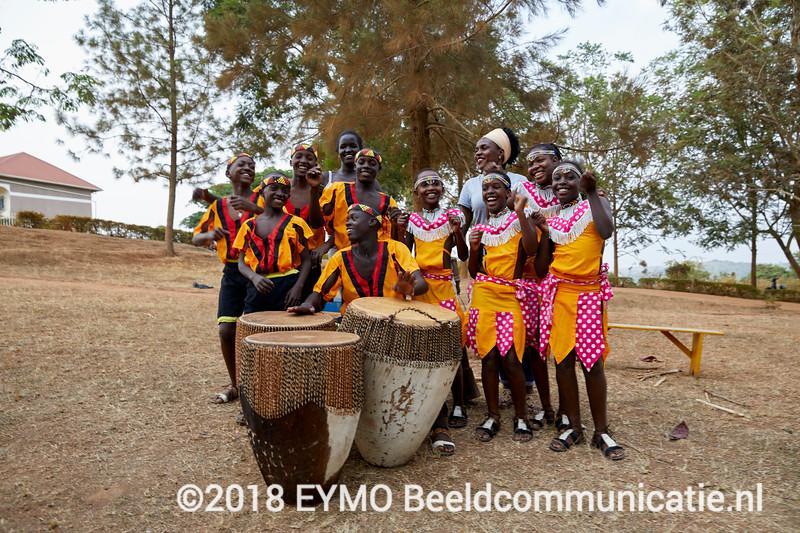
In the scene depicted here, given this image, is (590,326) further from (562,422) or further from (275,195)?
(275,195)

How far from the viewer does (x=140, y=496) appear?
2.70 metres

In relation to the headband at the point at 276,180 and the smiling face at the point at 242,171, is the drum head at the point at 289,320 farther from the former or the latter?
the smiling face at the point at 242,171

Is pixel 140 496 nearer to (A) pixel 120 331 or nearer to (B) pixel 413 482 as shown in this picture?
(B) pixel 413 482

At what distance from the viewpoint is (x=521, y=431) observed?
350 centimetres

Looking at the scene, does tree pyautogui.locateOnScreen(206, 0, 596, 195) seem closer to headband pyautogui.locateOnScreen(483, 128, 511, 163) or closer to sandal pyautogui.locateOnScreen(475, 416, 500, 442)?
headband pyautogui.locateOnScreen(483, 128, 511, 163)

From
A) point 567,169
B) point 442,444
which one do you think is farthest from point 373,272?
point 567,169

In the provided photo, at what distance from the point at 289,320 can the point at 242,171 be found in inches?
57.4

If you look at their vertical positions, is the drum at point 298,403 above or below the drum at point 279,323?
below

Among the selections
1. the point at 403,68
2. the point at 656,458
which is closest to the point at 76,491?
the point at 656,458

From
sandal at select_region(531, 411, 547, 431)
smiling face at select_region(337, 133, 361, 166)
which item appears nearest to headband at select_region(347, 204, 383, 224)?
smiling face at select_region(337, 133, 361, 166)

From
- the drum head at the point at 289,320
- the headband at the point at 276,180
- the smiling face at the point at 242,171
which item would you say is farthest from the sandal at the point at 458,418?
the smiling face at the point at 242,171

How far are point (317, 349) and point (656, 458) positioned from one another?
2.26m

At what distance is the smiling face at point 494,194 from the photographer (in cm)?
352

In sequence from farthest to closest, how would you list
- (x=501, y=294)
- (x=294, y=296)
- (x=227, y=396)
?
(x=227, y=396) → (x=294, y=296) → (x=501, y=294)
